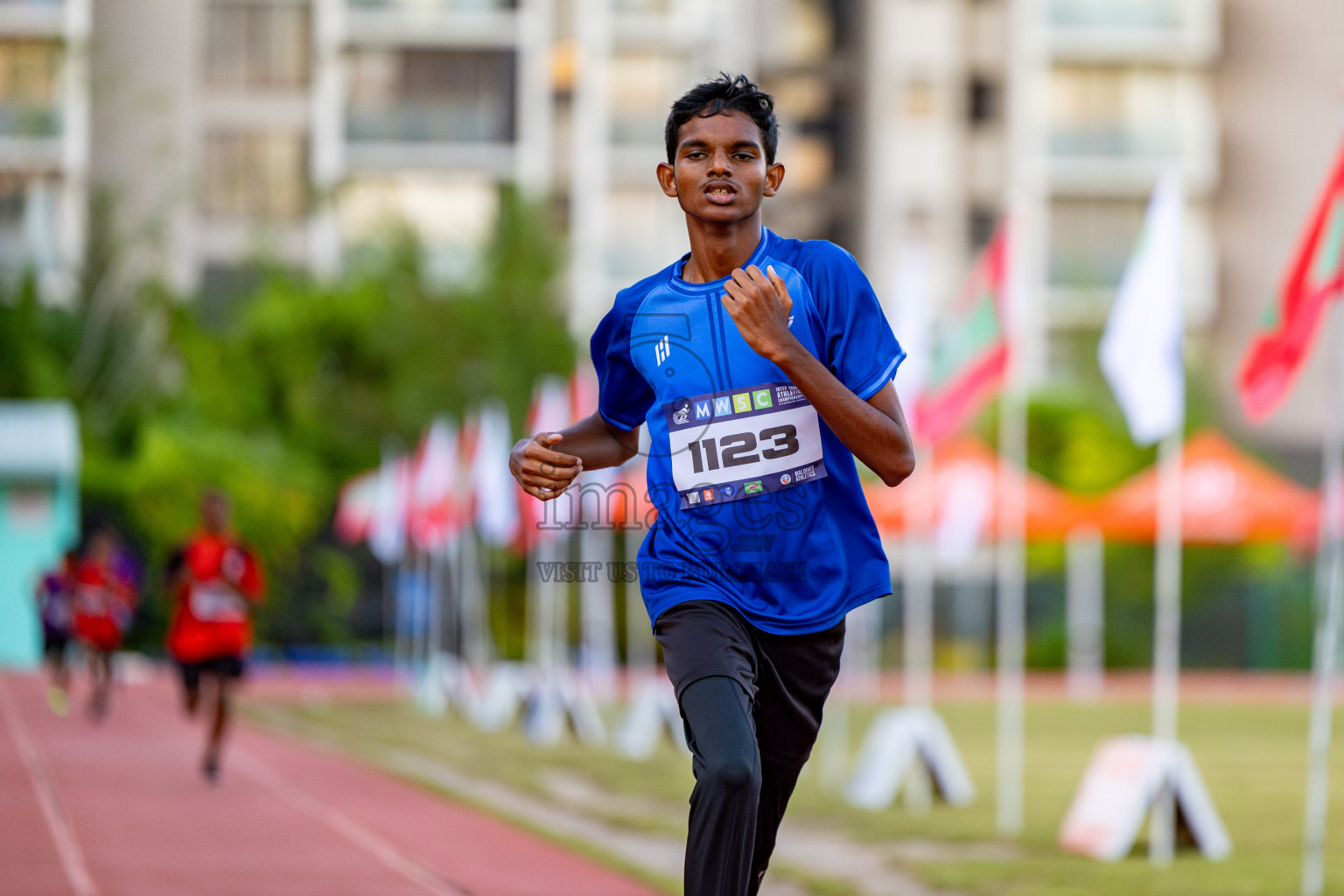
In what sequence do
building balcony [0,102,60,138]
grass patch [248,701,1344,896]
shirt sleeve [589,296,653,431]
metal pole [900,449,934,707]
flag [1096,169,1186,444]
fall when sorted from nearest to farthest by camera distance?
shirt sleeve [589,296,653,431] → grass patch [248,701,1344,896] → flag [1096,169,1186,444] → metal pole [900,449,934,707] → building balcony [0,102,60,138]

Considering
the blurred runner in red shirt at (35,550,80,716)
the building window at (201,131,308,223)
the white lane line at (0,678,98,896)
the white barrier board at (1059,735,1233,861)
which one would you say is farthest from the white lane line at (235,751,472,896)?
the building window at (201,131,308,223)

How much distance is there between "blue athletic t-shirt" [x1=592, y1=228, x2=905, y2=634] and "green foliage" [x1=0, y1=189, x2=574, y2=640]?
32756 millimetres

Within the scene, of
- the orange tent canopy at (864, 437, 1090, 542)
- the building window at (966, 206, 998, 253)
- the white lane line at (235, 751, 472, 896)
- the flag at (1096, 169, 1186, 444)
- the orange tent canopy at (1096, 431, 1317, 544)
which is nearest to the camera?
→ the white lane line at (235, 751, 472, 896)

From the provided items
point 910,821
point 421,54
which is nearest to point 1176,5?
point 421,54

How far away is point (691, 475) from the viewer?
16.1 feet

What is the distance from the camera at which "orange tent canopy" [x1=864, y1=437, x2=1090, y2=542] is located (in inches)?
1209

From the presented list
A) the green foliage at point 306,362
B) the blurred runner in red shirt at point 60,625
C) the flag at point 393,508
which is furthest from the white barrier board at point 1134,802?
the green foliage at point 306,362

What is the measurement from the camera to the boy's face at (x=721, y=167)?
4887 mm

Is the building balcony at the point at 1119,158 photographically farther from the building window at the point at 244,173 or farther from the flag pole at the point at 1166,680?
the flag pole at the point at 1166,680

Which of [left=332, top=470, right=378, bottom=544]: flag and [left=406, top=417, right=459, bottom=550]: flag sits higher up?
[left=406, top=417, right=459, bottom=550]: flag

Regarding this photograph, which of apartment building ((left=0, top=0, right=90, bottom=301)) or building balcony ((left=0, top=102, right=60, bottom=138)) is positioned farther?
building balcony ((left=0, top=102, right=60, bottom=138))

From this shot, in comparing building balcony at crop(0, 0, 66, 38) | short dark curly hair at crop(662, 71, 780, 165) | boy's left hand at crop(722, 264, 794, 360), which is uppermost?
building balcony at crop(0, 0, 66, 38)

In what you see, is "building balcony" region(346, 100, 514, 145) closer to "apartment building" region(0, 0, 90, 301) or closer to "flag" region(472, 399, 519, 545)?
"apartment building" region(0, 0, 90, 301)

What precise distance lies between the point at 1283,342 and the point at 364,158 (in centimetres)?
4836
